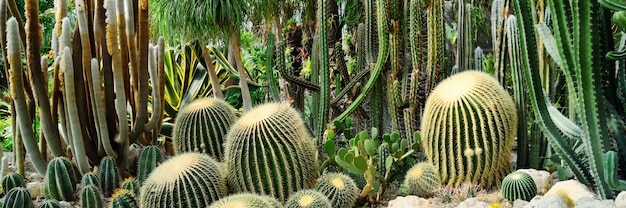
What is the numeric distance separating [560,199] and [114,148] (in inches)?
69.0

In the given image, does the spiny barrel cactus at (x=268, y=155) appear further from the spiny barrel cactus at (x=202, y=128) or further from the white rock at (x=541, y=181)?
the white rock at (x=541, y=181)

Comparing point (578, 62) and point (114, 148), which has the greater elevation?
point (578, 62)

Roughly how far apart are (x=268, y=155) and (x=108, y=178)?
718mm

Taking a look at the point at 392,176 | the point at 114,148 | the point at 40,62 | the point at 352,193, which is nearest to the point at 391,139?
the point at 392,176

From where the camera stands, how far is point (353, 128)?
3.37 metres

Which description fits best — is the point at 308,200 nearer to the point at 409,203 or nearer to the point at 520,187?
the point at 409,203

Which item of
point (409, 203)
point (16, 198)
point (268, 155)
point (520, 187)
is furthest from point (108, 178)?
point (520, 187)

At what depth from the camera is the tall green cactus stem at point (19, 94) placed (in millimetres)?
2062

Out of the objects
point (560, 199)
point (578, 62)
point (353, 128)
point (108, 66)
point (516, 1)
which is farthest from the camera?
point (353, 128)

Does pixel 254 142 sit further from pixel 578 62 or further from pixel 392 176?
pixel 578 62

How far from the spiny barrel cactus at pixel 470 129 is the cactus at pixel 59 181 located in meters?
1.31

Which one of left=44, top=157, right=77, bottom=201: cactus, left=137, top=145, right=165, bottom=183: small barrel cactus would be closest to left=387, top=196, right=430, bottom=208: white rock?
left=137, top=145, right=165, bottom=183: small barrel cactus

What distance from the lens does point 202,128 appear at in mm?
2197

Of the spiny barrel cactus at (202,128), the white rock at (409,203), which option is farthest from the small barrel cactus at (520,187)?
the spiny barrel cactus at (202,128)
